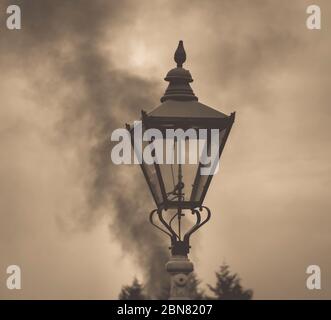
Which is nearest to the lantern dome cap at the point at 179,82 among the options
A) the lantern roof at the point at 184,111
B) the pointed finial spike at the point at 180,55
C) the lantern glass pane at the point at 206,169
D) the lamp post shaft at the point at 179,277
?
the pointed finial spike at the point at 180,55

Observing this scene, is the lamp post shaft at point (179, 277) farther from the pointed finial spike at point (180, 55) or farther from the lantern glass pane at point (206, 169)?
the pointed finial spike at point (180, 55)

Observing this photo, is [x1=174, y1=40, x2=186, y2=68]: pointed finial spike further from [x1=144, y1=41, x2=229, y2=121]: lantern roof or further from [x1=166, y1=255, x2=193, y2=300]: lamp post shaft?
[x1=166, y1=255, x2=193, y2=300]: lamp post shaft

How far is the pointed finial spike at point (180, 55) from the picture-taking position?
17422 mm

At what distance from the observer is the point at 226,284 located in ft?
276

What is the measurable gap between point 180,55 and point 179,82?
0.40 m

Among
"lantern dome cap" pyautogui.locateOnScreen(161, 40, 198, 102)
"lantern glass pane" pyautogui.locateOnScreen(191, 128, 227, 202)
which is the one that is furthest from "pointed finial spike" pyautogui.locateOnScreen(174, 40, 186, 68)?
"lantern glass pane" pyautogui.locateOnScreen(191, 128, 227, 202)

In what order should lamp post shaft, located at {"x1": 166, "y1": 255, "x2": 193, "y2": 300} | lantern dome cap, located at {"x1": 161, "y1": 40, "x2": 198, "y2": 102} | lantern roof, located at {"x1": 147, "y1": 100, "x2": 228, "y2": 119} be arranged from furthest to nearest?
1. lantern dome cap, located at {"x1": 161, "y1": 40, "x2": 198, "y2": 102}
2. lantern roof, located at {"x1": 147, "y1": 100, "x2": 228, "y2": 119}
3. lamp post shaft, located at {"x1": 166, "y1": 255, "x2": 193, "y2": 300}

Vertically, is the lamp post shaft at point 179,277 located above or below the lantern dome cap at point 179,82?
below

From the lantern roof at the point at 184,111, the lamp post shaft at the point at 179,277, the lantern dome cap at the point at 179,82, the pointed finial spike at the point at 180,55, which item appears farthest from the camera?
the pointed finial spike at the point at 180,55

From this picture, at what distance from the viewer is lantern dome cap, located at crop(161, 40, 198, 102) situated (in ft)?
55.9

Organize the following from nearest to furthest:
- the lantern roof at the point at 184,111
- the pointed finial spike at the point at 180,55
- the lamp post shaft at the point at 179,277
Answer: the lamp post shaft at the point at 179,277, the lantern roof at the point at 184,111, the pointed finial spike at the point at 180,55

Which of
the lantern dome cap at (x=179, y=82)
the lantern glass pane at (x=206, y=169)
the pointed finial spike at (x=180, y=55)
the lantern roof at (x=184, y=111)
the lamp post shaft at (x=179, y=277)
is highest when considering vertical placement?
the pointed finial spike at (x=180, y=55)
